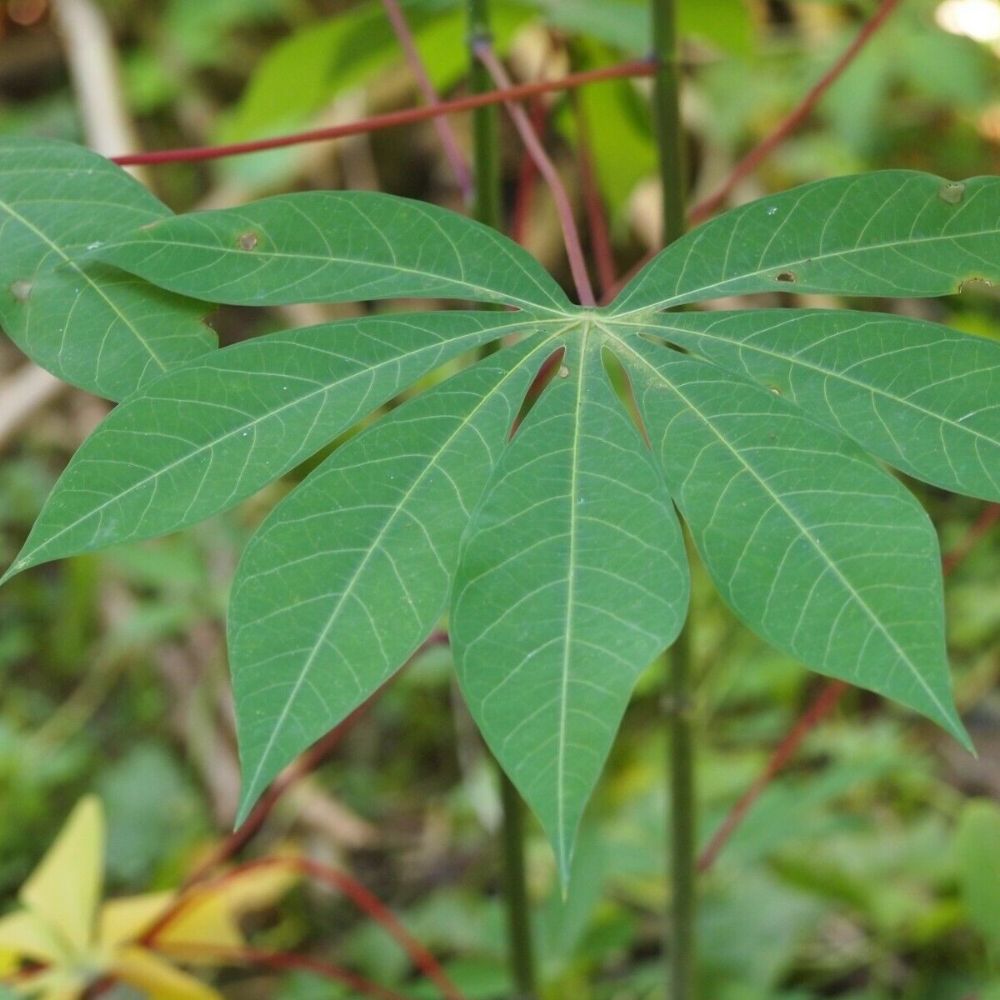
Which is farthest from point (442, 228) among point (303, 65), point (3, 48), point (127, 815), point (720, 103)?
point (3, 48)

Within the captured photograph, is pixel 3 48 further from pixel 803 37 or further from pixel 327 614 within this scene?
pixel 327 614

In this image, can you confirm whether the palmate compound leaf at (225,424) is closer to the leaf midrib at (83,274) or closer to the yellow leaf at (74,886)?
the leaf midrib at (83,274)

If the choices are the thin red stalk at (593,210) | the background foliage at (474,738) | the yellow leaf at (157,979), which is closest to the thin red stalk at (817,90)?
the thin red stalk at (593,210)

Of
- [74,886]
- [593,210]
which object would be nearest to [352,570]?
[593,210]

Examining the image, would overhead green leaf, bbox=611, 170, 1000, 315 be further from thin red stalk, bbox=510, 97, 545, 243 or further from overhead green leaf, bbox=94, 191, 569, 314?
thin red stalk, bbox=510, 97, 545, 243

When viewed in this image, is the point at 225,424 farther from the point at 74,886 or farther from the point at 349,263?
the point at 74,886

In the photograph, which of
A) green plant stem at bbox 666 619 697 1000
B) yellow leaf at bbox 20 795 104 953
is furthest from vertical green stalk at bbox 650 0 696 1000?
yellow leaf at bbox 20 795 104 953
